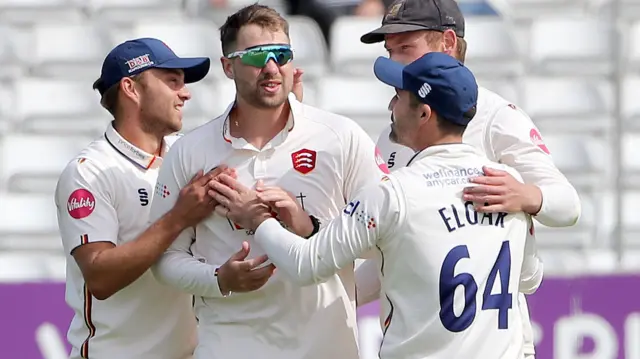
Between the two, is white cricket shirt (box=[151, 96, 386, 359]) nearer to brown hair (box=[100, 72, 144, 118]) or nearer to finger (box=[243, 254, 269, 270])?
finger (box=[243, 254, 269, 270])

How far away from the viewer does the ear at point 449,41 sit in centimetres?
440

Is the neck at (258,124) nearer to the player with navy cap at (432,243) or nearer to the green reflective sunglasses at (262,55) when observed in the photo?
the green reflective sunglasses at (262,55)

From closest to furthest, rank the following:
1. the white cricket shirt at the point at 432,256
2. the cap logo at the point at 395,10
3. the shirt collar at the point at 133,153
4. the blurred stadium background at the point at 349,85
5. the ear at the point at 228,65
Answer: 1. the white cricket shirt at the point at 432,256
2. the ear at the point at 228,65
3. the cap logo at the point at 395,10
4. the shirt collar at the point at 133,153
5. the blurred stadium background at the point at 349,85

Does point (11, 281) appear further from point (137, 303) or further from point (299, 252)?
point (299, 252)

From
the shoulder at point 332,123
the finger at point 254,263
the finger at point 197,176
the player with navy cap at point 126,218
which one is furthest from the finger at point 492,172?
the player with navy cap at point 126,218

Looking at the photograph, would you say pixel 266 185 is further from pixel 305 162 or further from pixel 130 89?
pixel 130 89

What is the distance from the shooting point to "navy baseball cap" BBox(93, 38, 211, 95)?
457 cm

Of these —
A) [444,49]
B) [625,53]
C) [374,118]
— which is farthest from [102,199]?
[625,53]

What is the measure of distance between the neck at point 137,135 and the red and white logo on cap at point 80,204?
0.29m

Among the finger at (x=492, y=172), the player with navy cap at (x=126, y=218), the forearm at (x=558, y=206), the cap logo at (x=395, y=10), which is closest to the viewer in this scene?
the finger at (x=492, y=172)

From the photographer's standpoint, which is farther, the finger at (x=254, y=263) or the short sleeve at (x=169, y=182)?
the short sleeve at (x=169, y=182)

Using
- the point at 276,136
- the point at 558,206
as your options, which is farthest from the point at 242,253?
the point at 558,206

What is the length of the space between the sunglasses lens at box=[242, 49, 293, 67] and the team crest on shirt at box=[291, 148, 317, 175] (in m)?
0.31

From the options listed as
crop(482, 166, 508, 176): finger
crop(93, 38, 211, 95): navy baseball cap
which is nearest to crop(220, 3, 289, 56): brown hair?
crop(93, 38, 211, 95): navy baseball cap
